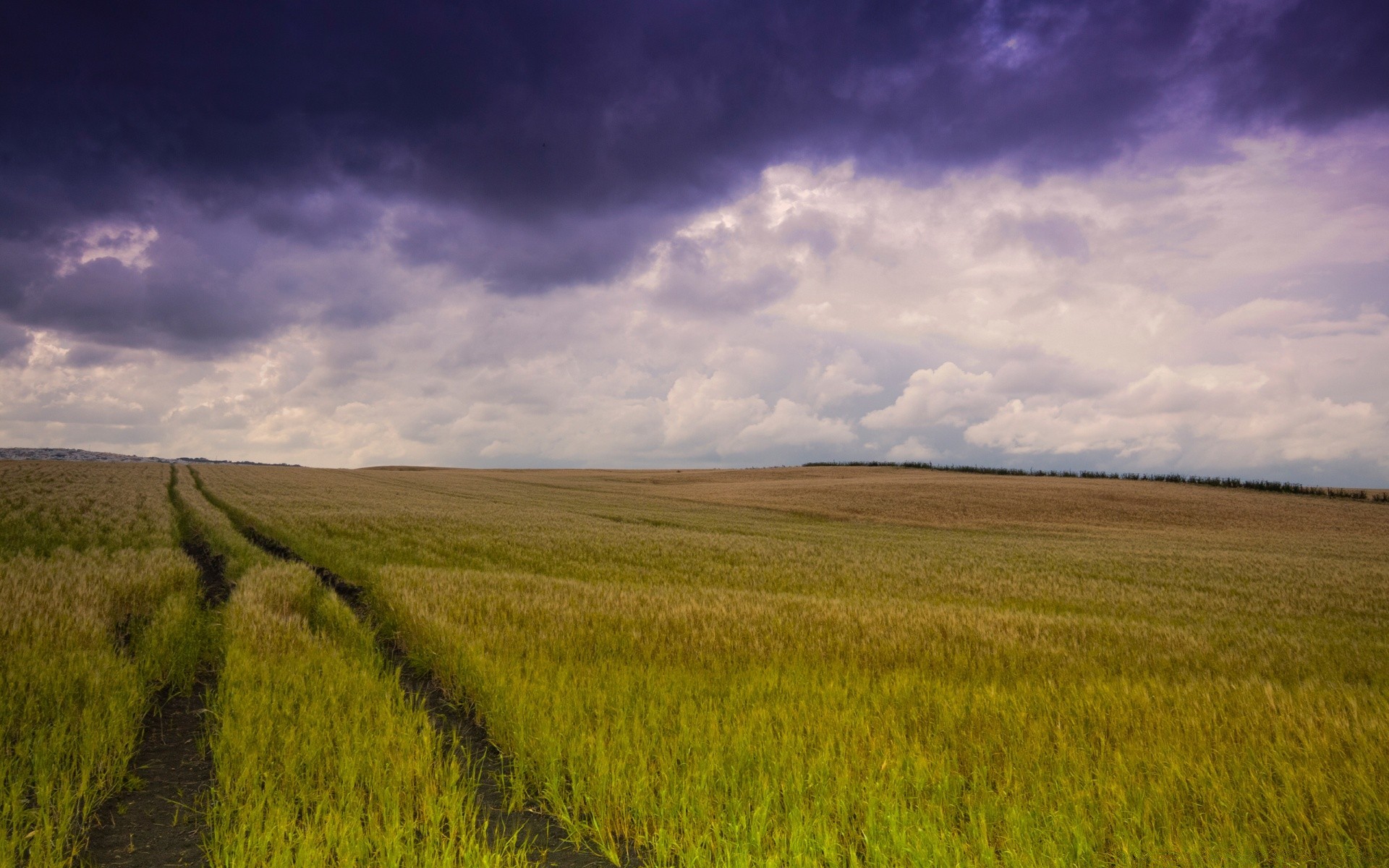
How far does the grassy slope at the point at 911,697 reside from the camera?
3.87m

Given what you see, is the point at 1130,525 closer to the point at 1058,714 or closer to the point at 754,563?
the point at 754,563

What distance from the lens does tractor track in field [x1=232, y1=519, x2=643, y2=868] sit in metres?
3.71

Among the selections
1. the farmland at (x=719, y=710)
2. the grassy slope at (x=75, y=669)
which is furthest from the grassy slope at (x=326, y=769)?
the grassy slope at (x=75, y=669)

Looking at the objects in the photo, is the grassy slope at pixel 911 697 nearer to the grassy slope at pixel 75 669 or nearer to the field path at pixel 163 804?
the field path at pixel 163 804

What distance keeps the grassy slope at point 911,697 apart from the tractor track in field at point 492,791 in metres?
0.15

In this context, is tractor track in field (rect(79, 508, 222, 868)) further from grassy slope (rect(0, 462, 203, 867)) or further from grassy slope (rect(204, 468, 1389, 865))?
grassy slope (rect(204, 468, 1389, 865))

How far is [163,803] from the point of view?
430cm

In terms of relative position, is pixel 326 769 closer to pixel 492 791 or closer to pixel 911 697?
pixel 492 791

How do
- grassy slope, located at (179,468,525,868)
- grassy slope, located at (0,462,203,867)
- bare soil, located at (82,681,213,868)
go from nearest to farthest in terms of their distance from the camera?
1. grassy slope, located at (179,468,525,868)
2. bare soil, located at (82,681,213,868)
3. grassy slope, located at (0,462,203,867)

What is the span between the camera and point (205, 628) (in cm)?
828

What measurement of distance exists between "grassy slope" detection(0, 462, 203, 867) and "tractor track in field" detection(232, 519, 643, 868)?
207 centimetres

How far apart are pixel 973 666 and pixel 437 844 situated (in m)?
6.68

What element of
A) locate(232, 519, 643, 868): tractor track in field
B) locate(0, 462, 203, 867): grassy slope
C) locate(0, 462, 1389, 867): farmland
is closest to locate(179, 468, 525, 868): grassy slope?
locate(0, 462, 1389, 867): farmland

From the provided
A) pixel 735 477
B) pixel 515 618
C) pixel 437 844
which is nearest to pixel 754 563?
pixel 515 618
